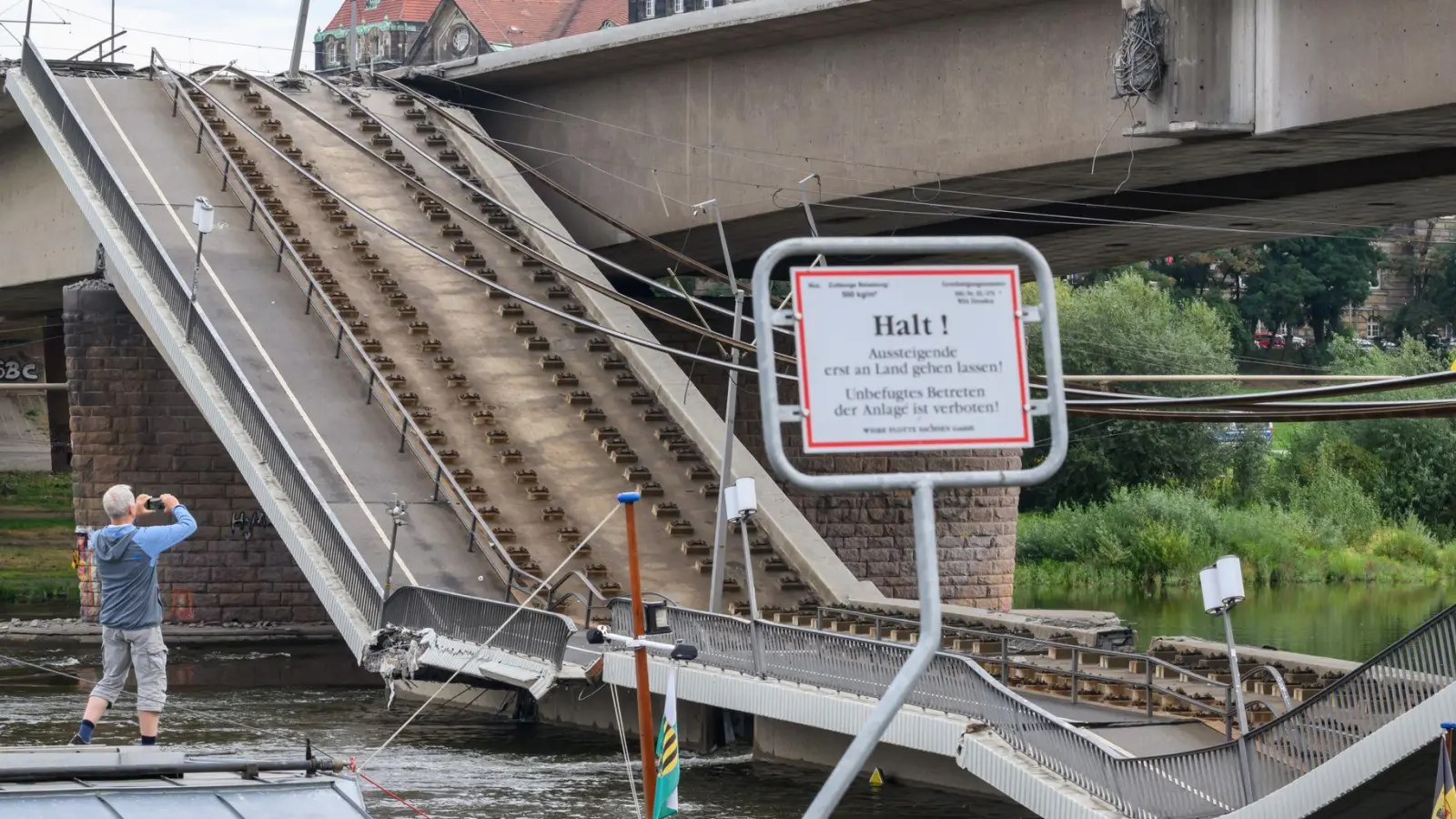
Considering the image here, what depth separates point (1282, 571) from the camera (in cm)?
4938

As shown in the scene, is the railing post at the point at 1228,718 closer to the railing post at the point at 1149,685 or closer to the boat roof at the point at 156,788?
the railing post at the point at 1149,685

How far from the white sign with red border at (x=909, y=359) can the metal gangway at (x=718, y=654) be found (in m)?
8.35

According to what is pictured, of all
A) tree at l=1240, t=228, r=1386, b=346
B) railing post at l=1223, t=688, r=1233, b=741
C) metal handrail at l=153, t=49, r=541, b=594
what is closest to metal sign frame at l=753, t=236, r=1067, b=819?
railing post at l=1223, t=688, r=1233, b=741

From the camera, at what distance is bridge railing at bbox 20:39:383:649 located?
22.9 meters

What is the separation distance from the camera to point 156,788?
7.67 metres

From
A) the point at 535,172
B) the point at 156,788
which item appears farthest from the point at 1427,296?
the point at 156,788

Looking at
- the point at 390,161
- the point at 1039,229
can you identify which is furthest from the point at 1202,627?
the point at 390,161

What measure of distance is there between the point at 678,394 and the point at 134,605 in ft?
51.0

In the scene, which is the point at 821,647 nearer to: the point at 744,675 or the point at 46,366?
the point at 744,675

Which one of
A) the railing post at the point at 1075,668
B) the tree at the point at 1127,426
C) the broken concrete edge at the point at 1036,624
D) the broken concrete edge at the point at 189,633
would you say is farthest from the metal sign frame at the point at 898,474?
the tree at the point at 1127,426

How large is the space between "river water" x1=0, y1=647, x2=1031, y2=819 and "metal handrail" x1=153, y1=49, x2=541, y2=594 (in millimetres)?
1838

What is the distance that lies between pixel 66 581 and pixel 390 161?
13473 mm

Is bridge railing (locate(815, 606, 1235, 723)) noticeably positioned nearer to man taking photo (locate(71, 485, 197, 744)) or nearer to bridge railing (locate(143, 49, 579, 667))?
bridge railing (locate(143, 49, 579, 667))

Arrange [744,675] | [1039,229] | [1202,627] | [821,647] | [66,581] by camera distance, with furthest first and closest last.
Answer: [66,581]
[1202,627]
[1039,229]
[744,675]
[821,647]
